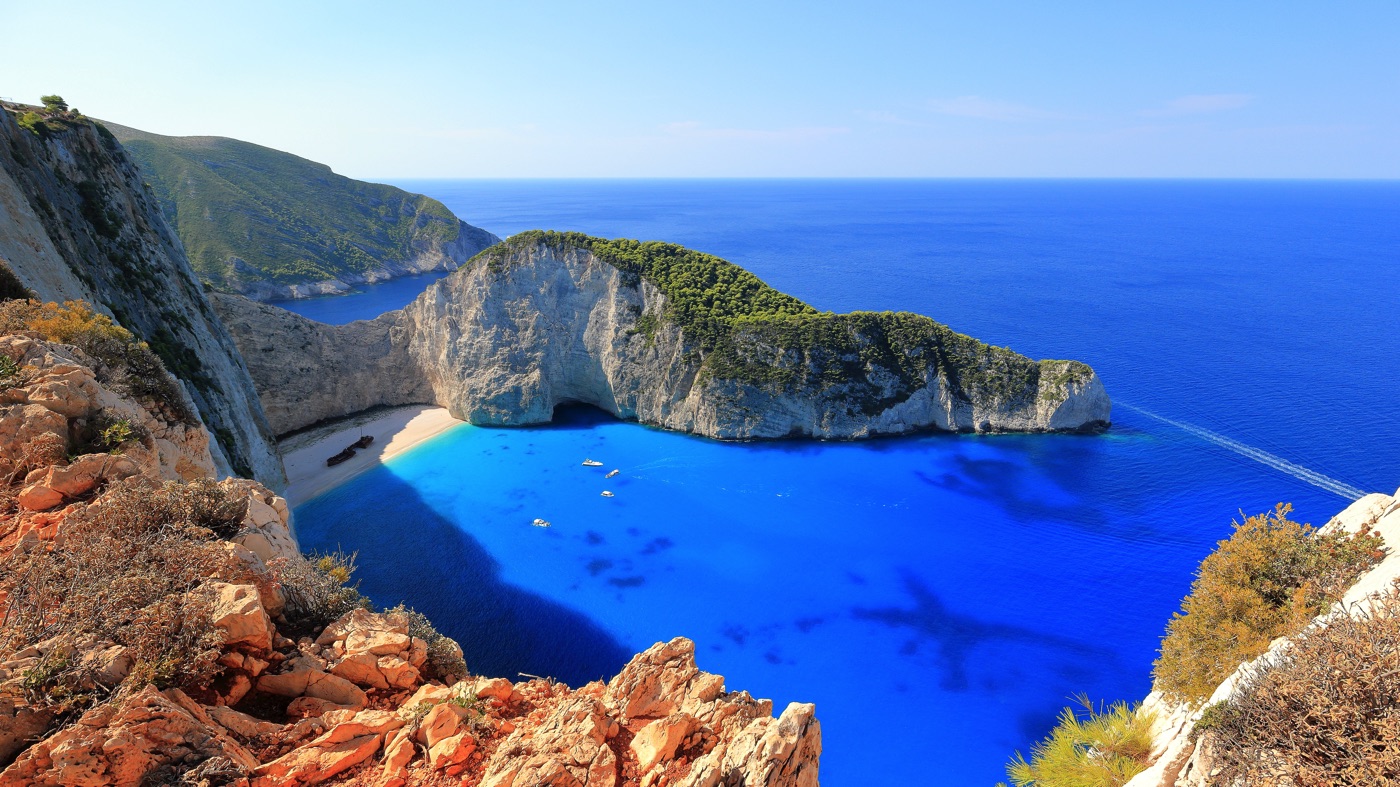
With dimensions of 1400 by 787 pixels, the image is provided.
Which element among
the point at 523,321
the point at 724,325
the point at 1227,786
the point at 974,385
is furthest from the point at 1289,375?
the point at 523,321

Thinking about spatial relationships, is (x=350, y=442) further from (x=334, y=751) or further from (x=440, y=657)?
(x=334, y=751)

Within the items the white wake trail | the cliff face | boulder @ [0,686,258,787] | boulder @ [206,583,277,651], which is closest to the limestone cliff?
the white wake trail

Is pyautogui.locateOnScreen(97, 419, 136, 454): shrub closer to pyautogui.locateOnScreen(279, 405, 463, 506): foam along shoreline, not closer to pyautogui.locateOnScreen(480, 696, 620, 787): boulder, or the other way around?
pyautogui.locateOnScreen(480, 696, 620, 787): boulder

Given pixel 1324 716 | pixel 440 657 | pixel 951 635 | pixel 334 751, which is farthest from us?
pixel 951 635

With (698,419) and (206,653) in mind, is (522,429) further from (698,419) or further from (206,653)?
(206,653)

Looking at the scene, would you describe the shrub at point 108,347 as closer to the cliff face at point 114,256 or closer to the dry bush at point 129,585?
the cliff face at point 114,256

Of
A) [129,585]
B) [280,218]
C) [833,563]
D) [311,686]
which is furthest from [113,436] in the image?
[280,218]
